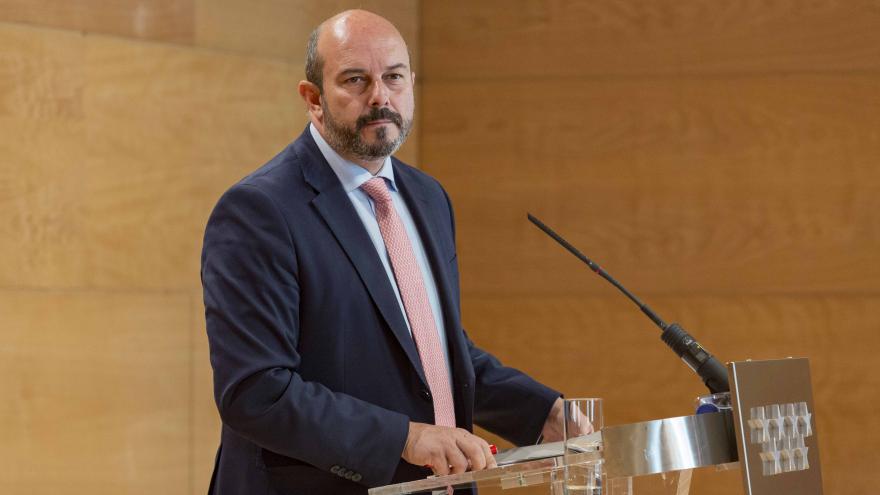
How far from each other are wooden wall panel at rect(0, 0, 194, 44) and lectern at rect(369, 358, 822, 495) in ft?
7.20

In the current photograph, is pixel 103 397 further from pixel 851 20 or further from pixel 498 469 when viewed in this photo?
pixel 851 20

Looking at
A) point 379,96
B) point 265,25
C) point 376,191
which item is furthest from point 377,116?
point 265,25

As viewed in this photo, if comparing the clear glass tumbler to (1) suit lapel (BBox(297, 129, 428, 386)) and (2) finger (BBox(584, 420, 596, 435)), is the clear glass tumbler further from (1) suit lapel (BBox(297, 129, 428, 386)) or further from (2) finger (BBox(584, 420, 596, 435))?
(1) suit lapel (BBox(297, 129, 428, 386))

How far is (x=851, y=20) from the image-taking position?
3.83 m

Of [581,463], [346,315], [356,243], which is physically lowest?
[581,463]

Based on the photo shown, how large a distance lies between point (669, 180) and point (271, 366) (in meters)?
2.32

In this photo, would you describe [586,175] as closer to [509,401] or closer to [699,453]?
[509,401]

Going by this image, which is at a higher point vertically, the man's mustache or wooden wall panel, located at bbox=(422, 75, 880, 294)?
wooden wall panel, located at bbox=(422, 75, 880, 294)

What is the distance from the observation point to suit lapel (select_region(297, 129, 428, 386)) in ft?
6.48

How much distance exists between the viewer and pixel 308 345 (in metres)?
1.94

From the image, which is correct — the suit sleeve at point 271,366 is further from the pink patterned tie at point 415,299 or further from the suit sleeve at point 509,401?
the suit sleeve at point 509,401

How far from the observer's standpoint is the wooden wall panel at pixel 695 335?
377cm

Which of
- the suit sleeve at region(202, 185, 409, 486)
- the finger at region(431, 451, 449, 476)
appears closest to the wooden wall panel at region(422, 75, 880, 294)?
the suit sleeve at region(202, 185, 409, 486)

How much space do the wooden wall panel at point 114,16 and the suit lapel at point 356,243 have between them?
1501mm
